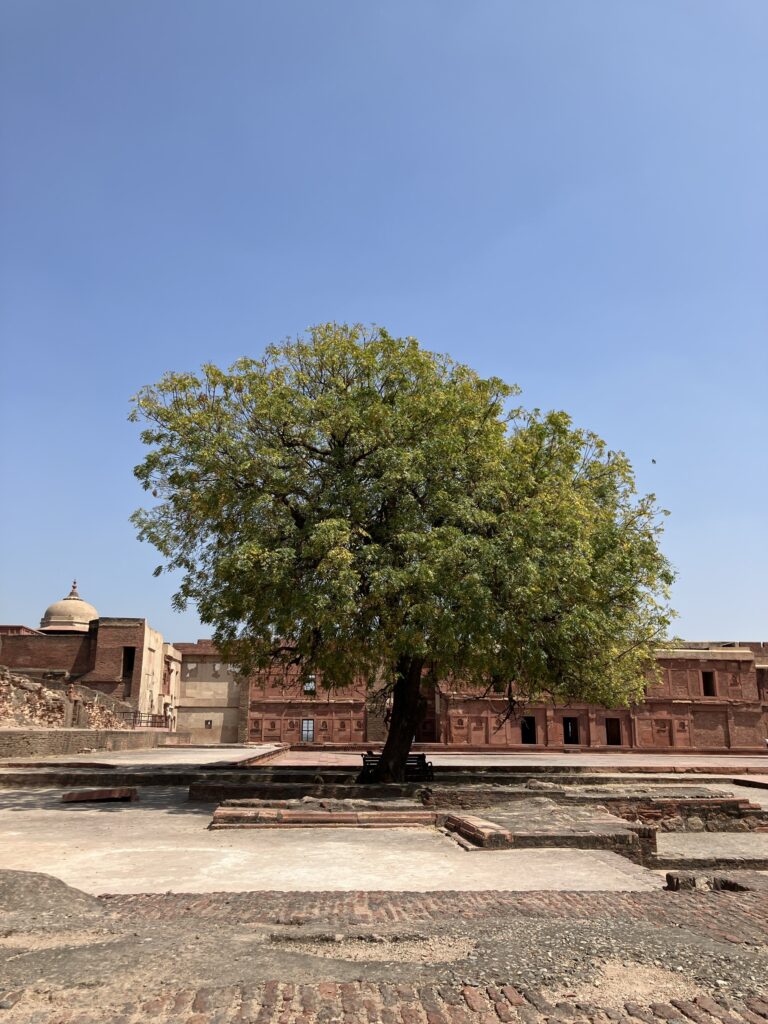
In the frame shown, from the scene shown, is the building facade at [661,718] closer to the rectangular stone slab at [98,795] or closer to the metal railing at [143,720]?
the metal railing at [143,720]

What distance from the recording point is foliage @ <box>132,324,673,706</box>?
48.0 ft

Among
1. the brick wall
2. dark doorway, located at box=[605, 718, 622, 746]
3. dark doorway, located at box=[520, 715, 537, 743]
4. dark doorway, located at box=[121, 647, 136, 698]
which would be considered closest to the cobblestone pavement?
dark doorway, located at box=[520, 715, 537, 743]

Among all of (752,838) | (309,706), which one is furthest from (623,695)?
(309,706)

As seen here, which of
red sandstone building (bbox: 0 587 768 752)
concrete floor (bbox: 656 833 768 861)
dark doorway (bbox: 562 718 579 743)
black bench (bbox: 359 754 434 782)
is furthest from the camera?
dark doorway (bbox: 562 718 579 743)

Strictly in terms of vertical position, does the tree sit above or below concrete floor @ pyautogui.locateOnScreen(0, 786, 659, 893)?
above

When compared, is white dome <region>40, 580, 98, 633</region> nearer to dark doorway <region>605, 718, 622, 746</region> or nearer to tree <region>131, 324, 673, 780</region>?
dark doorway <region>605, 718, 622, 746</region>

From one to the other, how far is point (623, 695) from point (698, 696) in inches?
1064

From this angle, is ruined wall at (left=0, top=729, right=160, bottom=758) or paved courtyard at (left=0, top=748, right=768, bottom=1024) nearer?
paved courtyard at (left=0, top=748, right=768, bottom=1024)

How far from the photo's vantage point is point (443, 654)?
50.4 feet

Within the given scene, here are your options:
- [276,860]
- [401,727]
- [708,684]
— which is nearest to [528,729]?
[708,684]

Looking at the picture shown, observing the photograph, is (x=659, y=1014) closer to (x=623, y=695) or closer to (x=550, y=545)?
(x=550, y=545)

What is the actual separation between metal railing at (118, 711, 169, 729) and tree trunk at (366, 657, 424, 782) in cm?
2723

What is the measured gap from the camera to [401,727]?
706 inches

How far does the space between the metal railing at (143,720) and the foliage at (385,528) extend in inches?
1086
